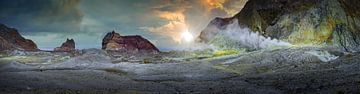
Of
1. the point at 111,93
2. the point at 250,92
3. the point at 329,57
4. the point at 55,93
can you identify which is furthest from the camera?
the point at 329,57

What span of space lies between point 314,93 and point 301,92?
3912mm

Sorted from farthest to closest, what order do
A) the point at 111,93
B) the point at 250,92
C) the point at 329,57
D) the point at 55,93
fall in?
the point at 329,57 < the point at 250,92 < the point at 111,93 < the point at 55,93

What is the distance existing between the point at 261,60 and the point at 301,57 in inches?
708

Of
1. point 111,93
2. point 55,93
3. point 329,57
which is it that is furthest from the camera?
point 329,57

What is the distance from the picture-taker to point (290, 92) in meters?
76.4

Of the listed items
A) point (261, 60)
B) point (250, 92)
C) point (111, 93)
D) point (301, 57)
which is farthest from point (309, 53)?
point (111, 93)

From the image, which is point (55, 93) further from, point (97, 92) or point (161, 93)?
point (161, 93)

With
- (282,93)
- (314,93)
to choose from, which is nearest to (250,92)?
(282,93)

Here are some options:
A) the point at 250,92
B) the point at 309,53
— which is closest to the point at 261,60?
the point at 309,53

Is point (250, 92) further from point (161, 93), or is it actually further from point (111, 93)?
point (111, 93)

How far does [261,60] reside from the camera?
191m

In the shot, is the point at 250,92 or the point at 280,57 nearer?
the point at 250,92

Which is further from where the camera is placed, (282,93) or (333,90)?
(282,93)

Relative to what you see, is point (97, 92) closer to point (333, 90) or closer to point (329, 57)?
point (333, 90)
